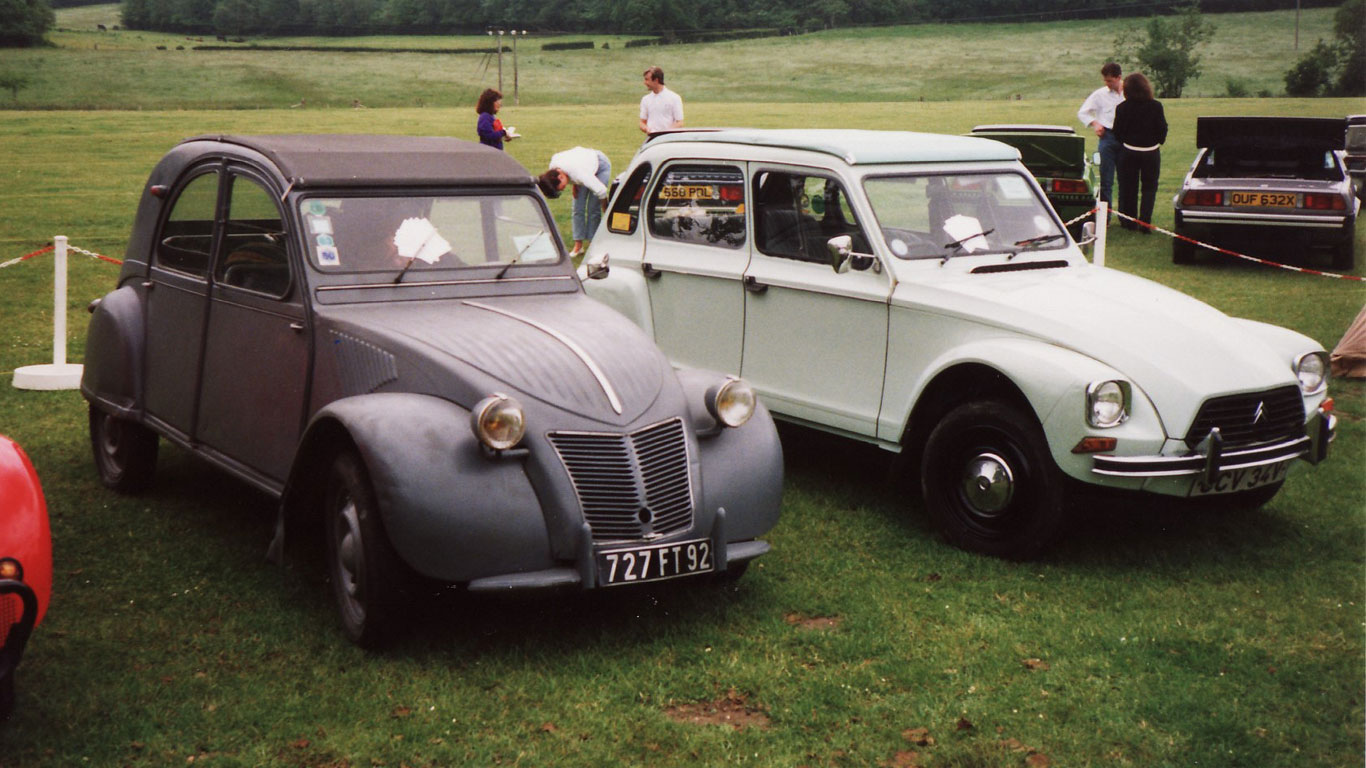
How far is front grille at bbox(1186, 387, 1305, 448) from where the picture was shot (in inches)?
235

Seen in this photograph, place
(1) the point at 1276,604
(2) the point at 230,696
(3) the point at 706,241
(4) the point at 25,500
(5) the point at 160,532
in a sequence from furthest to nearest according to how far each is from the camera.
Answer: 1. (3) the point at 706,241
2. (5) the point at 160,532
3. (1) the point at 1276,604
4. (2) the point at 230,696
5. (4) the point at 25,500

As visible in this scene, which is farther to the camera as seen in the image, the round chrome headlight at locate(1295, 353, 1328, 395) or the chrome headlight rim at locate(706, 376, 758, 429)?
the round chrome headlight at locate(1295, 353, 1328, 395)

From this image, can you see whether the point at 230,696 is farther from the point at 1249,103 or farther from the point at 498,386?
the point at 1249,103

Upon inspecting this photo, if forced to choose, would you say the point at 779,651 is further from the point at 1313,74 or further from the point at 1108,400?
the point at 1313,74

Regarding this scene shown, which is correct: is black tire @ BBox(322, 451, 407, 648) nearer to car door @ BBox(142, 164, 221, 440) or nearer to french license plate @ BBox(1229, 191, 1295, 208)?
car door @ BBox(142, 164, 221, 440)

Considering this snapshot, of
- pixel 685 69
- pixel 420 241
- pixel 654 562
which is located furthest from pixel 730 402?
pixel 685 69

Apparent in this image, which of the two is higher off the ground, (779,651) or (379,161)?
(379,161)

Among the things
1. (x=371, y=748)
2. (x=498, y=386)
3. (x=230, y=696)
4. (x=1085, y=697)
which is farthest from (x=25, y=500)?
(x=1085, y=697)

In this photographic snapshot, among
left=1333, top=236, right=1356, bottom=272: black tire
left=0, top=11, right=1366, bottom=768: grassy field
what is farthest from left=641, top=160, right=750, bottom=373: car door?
left=1333, top=236, right=1356, bottom=272: black tire

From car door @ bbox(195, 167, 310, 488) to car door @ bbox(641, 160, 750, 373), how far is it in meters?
2.69

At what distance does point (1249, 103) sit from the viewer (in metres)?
52.0

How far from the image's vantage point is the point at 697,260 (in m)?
7.89

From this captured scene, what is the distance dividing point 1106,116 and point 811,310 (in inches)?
490

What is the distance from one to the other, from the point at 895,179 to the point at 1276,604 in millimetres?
2947
